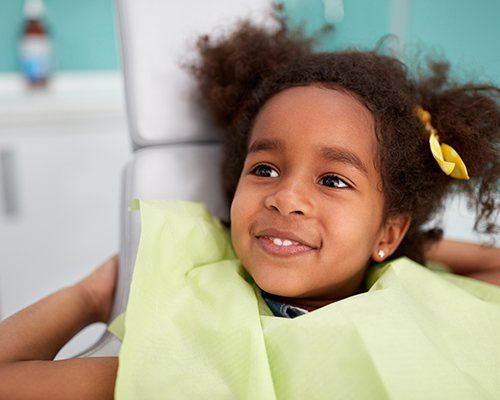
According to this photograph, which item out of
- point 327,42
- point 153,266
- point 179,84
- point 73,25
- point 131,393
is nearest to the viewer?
point 131,393

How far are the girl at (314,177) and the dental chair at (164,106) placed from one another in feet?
0.12

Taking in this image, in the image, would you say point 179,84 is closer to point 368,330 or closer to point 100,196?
point 368,330

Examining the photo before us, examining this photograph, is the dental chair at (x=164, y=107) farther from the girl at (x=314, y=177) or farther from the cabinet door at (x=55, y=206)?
the cabinet door at (x=55, y=206)

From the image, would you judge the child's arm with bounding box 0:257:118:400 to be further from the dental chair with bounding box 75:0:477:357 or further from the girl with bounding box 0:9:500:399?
the dental chair with bounding box 75:0:477:357

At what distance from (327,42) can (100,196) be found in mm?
975

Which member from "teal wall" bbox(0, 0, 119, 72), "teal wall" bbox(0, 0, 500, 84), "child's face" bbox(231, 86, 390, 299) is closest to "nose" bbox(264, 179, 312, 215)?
"child's face" bbox(231, 86, 390, 299)

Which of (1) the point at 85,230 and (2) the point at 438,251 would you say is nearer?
(2) the point at 438,251

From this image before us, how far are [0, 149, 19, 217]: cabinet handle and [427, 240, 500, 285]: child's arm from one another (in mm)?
1188

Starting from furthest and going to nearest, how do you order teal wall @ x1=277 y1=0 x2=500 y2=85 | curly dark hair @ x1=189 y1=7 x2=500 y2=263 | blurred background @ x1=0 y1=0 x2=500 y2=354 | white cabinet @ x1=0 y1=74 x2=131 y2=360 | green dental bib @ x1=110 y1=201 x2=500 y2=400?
white cabinet @ x1=0 y1=74 x2=131 y2=360, blurred background @ x1=0 y1=0 x2=500 y2=354, teal wall @ x1=277 y1=0 x2=500 y2=85, curly dark hair @ x1=189 y1=7 x2=500 y2=263, green dental bib @ x1=110 y1=201 x2=500 y2=400

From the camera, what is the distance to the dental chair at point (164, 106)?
3.16 feet

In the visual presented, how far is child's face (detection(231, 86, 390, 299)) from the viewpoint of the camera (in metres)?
0.72

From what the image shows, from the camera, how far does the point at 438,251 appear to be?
1.01 meters

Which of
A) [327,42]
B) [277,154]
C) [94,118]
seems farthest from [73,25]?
[277,154]

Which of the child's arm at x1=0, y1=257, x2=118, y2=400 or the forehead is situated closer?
the child's arm at x1=0, y1=257, x2=118, y2=400
